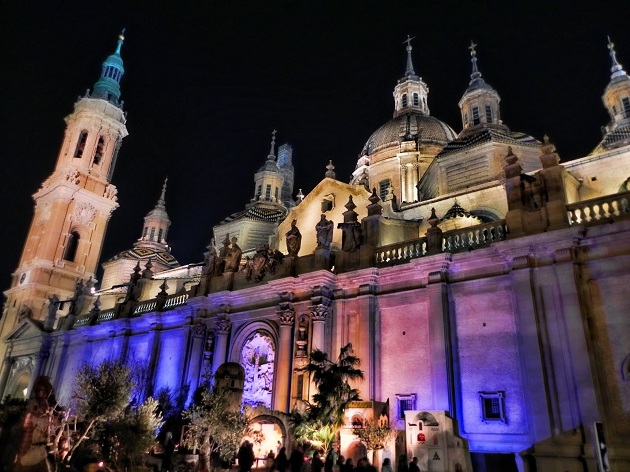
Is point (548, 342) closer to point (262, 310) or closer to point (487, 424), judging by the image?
point (487, 424)

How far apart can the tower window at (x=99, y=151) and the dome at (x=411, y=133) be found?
2838 cm

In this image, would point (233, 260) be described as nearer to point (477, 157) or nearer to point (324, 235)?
point (324, 235)

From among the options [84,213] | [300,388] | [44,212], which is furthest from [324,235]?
[44,212]

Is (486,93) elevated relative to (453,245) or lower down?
elevated

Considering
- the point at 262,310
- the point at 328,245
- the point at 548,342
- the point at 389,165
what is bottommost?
the point at 548,342

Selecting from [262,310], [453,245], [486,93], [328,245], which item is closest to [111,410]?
[262,310]

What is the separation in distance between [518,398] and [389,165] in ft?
105

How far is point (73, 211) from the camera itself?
159 ft

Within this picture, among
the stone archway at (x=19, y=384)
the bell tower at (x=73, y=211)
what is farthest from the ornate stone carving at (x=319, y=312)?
the bell tower at (x=73, y=211)

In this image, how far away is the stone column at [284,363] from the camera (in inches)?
894

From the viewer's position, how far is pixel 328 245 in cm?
2441

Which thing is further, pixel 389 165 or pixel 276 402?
pixel 389 165

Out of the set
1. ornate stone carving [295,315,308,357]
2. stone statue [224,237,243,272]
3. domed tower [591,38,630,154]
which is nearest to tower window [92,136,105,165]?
stone statue [224,237,243,272]

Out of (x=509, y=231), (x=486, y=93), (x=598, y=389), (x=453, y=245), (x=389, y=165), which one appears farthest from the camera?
(x=389, y=165)
